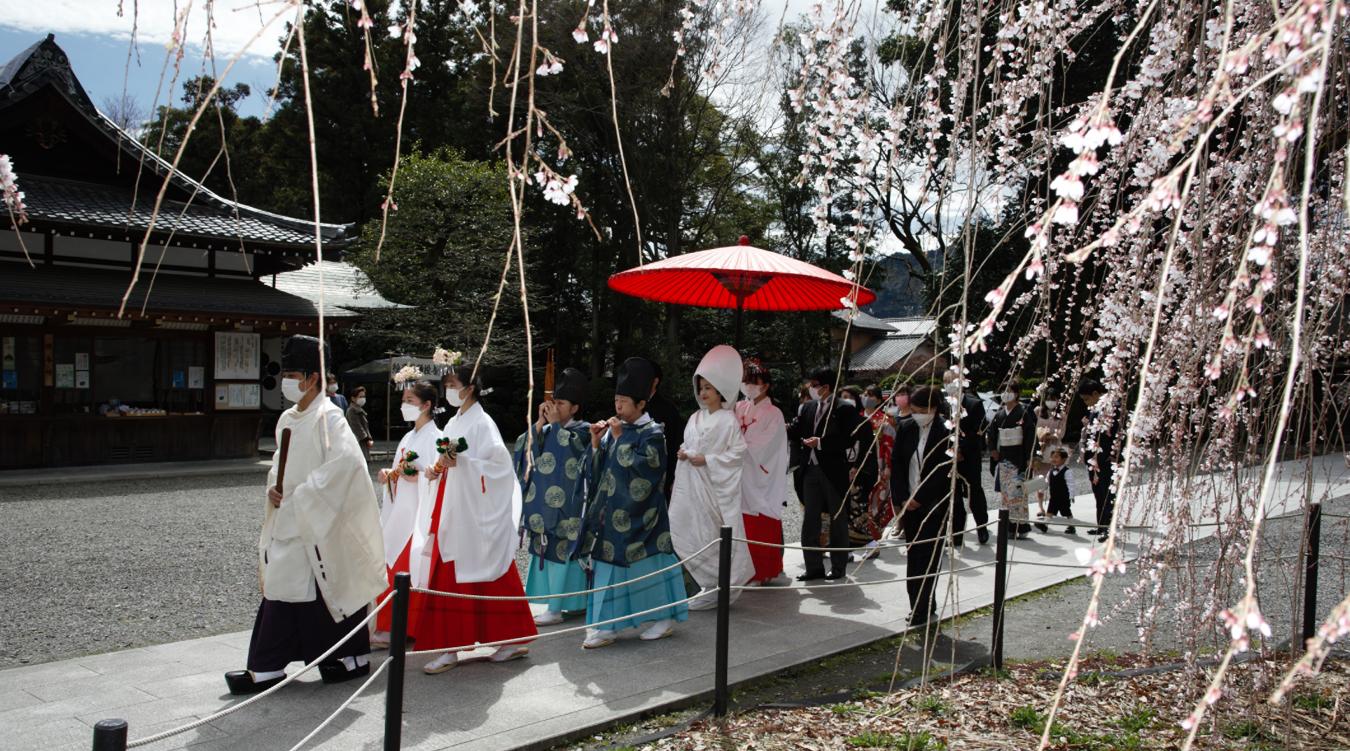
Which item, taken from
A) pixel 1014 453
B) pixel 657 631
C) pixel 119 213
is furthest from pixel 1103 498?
pixel 119 213

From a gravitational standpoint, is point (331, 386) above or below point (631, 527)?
above

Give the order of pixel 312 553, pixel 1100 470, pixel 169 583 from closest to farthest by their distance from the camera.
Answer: pixel 312 553 < pixel 169 583 < pixel 1100 470

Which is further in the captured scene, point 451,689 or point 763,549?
point 763,549

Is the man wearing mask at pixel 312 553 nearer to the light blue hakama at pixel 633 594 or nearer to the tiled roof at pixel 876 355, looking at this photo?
the light blue hakama at pixel 633 594

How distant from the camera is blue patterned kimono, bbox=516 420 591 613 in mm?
5516

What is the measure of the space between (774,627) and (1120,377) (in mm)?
3389

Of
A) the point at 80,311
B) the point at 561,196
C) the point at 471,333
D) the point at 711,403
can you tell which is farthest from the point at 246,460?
the point at 561,196

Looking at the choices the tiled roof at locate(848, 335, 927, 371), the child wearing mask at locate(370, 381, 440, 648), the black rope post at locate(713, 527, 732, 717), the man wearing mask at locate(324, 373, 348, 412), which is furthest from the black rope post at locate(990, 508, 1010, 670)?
the tiled roof at locate(848, 335, 927, 371)

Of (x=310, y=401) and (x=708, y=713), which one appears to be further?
(x=310, y=401)

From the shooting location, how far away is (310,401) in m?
4.51

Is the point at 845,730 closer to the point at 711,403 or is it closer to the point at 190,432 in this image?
the point at 711,403

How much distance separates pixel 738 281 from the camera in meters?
6.45

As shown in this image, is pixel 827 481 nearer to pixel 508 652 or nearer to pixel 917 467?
pixel 917 467

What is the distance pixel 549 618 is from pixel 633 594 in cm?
82
